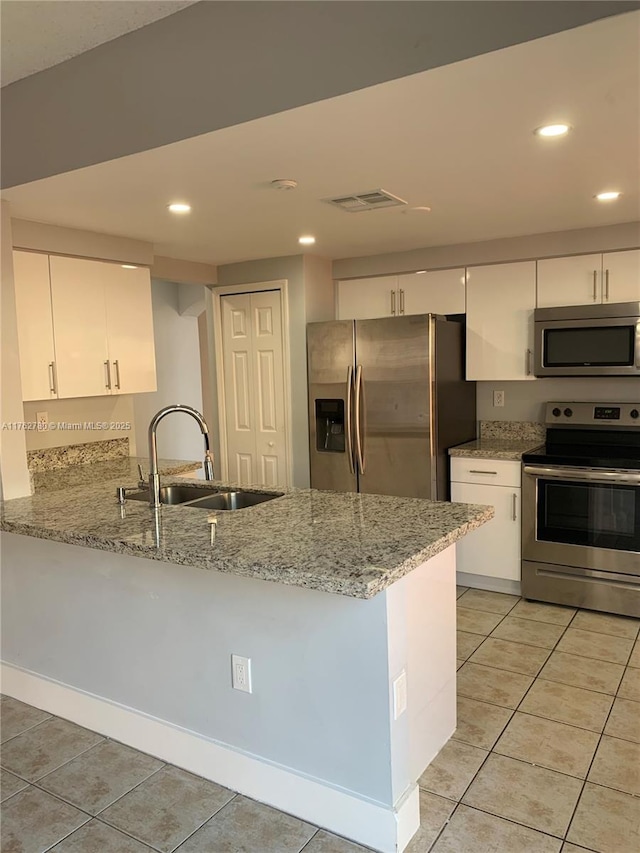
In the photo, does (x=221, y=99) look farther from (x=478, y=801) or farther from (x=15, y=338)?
(x=478, y=801)

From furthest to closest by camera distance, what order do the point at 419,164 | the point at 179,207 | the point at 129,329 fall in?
the point at 129,329
the point at 179,207
the point at 419,164

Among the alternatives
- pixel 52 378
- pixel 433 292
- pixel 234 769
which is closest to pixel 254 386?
pixel 433 292

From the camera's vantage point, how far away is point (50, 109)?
2389 millimetres

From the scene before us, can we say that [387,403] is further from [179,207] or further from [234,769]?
[234,769]

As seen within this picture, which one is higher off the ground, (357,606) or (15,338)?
(15,338)

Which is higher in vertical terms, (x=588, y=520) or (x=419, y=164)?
(x=419, y=164)

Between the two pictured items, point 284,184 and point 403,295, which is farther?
point 403,295

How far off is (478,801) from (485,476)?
6.86 ft

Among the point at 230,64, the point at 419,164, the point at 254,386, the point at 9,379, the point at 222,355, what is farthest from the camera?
the point at 222,355

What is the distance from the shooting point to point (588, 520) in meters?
3.57

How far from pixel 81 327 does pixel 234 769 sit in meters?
2.32

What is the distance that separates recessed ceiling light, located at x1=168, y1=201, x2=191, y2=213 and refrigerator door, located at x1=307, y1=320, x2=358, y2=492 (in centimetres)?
145

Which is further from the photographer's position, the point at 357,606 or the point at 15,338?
the point at 15,338

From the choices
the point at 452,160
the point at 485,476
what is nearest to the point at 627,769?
the point at 485,476
